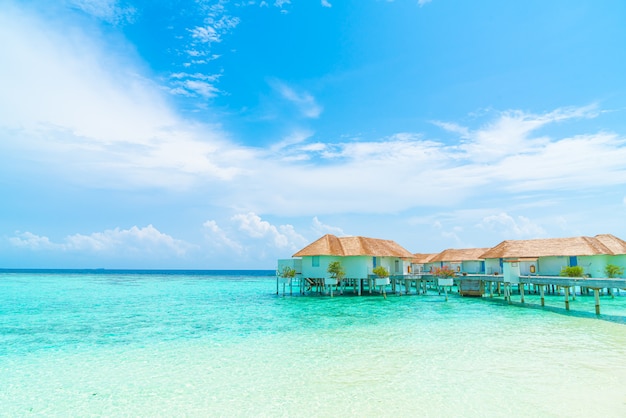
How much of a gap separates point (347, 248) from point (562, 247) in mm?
16894

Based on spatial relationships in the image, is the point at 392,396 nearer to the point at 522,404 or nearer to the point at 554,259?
the point at 522,404

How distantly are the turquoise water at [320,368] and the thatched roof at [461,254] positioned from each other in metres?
26.1

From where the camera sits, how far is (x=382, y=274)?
31.3m

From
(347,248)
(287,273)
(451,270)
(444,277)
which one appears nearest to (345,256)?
(347,248)

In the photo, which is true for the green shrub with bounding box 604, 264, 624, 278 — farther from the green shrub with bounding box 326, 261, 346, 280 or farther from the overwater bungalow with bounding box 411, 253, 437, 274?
the green shrub with bounding box 326, 261, 346, 280

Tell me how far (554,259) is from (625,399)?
27.1 meters

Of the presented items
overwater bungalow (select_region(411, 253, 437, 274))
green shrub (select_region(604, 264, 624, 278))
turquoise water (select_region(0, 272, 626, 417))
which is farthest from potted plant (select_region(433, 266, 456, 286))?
overwater bungalow (select_region(411, 253, 437, 274))

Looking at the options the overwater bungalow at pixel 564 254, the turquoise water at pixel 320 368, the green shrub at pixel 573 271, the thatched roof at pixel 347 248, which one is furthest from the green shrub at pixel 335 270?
the green shrub at pixel 573 271

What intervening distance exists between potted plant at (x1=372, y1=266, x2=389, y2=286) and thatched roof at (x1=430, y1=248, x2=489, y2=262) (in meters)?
17.0

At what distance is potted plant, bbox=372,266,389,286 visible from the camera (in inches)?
1205

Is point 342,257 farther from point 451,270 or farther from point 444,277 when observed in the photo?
point 451,270

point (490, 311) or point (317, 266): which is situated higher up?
point (317, 266)

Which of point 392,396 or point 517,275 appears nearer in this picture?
point 392,396

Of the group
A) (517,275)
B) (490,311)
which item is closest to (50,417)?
(490,311)
